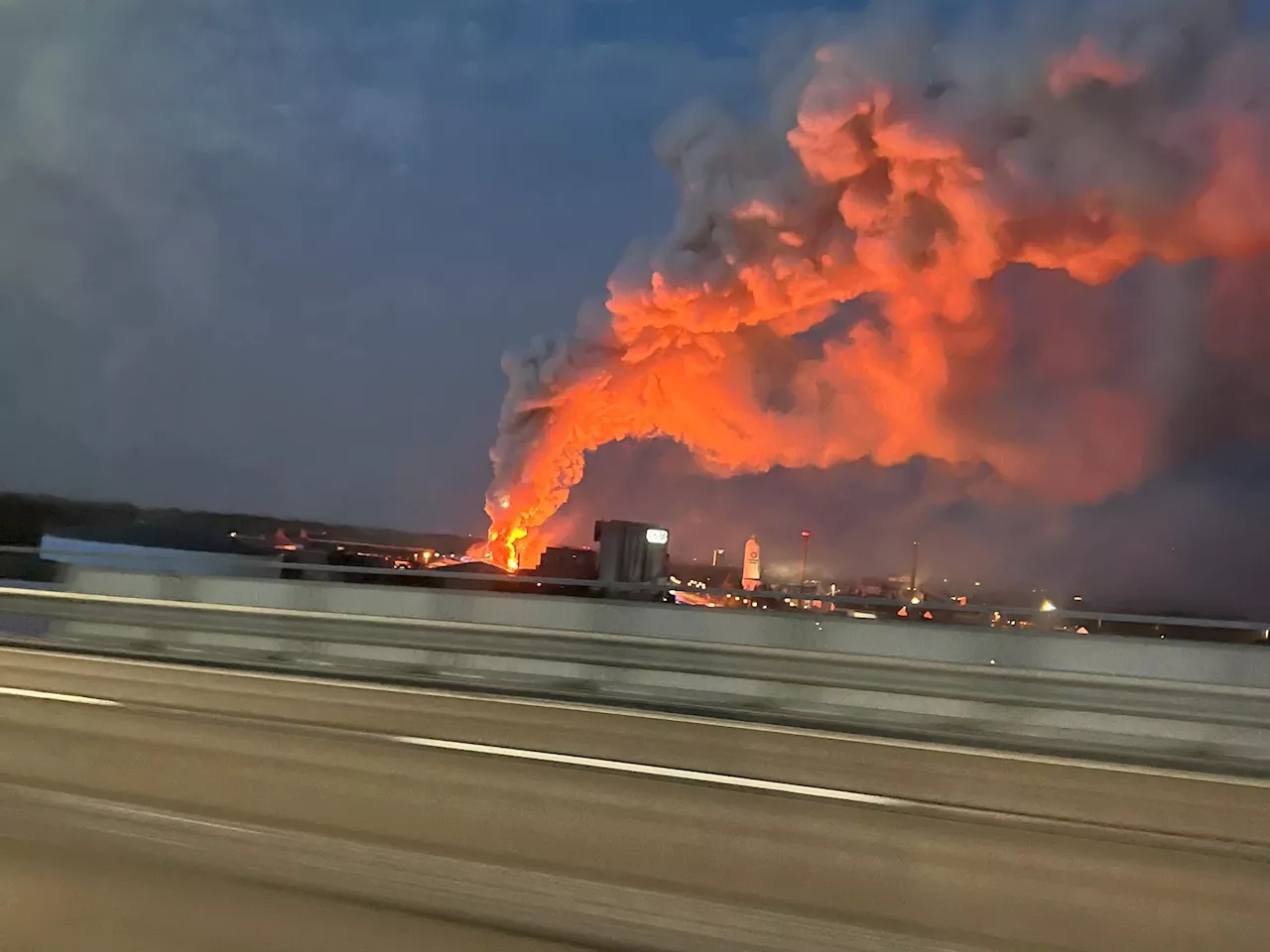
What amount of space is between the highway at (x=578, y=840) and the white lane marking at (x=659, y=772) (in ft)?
0.11

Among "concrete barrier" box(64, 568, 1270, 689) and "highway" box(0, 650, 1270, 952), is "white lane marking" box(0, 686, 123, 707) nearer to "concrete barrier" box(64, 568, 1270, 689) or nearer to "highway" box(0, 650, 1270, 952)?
"highway" box(0, 650, 1270, 952)

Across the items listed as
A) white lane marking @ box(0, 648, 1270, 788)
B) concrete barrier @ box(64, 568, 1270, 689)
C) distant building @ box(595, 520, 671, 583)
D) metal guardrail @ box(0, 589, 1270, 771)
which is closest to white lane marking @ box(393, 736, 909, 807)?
white lane marking @ box(0, 648, 1270, 788)

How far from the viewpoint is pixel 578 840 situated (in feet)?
18.3

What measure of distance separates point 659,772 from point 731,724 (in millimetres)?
2673

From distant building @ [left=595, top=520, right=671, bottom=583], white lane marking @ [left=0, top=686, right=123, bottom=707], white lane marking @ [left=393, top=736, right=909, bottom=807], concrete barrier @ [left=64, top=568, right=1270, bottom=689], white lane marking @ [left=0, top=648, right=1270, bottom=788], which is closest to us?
white lane marking @ [left=393, top=736, right=909, bottom=807]

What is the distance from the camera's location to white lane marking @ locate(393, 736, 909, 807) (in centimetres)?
699

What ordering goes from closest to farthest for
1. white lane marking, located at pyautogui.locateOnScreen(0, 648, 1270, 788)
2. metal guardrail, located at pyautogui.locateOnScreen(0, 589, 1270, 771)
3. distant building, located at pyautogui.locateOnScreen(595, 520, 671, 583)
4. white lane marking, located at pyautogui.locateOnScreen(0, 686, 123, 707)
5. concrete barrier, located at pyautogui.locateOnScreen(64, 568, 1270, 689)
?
1. white lane marking, located at pyautogui.locateOnScreen(0, 648, 1270, 788)
2. white lane marking, located at pyautogui.locateOnScreen(0, 686, 123, 707)
3. metal guardrail, located at pyautogui.locateOnScreen(0, 589, 1270, 771)
4. concrete barrier, located at pyautogui.locateOnScreen(64, 568, 1270, 689)
5. distant building, located at pyautogui.locateOnScreen(595, 520, 671, 583)

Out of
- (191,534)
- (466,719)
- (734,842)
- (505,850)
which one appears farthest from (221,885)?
(191,534)

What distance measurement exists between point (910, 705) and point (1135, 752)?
2341 millimetres

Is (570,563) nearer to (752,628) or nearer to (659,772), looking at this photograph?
(752,628)

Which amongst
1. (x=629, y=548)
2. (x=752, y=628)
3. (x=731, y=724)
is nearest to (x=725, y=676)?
(x=752, y=628)

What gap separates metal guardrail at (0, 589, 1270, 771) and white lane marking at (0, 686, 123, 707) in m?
3.01

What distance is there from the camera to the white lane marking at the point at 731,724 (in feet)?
28.9

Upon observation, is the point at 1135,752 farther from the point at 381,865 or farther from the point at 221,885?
the point at 221,885
